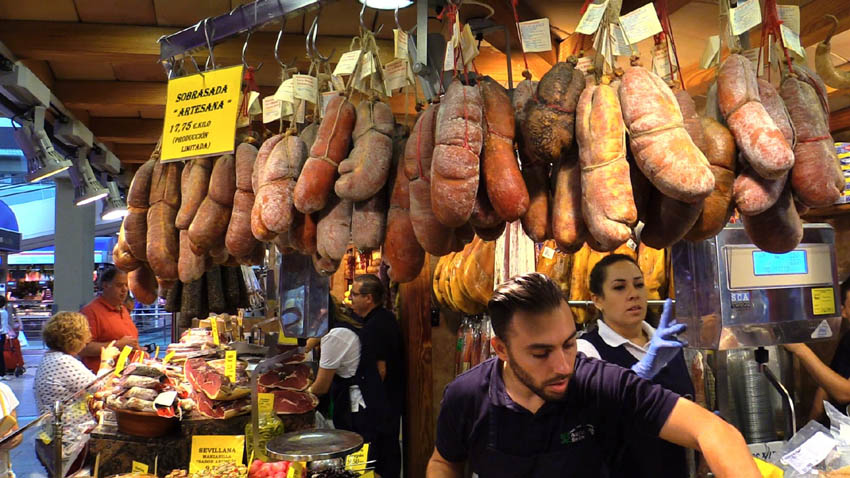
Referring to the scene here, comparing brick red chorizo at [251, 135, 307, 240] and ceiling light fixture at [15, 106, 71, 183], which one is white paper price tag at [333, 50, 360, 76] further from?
ceiling light fixture at [15, 106, 71, 183]

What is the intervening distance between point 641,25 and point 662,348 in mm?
1722

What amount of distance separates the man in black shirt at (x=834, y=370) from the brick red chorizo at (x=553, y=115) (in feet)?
11.2

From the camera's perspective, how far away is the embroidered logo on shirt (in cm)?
232

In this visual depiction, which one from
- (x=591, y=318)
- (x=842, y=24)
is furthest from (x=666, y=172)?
(x=591, y=318)

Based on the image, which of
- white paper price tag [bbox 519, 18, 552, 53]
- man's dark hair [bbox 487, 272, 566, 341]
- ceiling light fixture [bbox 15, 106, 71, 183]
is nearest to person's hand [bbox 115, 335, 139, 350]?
ceiling light fixture [bbox 15, 106, 71, 183]

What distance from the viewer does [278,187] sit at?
2059mm

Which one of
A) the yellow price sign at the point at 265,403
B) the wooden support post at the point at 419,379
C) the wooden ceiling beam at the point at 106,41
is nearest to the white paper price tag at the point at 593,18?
the wooden ceiling beam at the point at 106,41

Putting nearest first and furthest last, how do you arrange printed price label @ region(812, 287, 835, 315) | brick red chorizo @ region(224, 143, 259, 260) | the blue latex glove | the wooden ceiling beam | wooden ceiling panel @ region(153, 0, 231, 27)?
1. brick red chorizo @ region(224, 143, 259, 260)
2. the blue latex glove
3. printed price label @ region(812, 287, 835, 315)
4. wooden ceiling panel @ region(153, 0, 231, 27)
5. the wooden ceiling beam

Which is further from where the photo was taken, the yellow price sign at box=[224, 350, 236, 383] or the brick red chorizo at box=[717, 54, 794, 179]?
the yellow price sign at box=[224, 350, 236, 383]

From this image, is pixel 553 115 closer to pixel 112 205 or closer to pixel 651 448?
pixel 651 448

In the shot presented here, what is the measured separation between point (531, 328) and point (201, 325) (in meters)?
4.71

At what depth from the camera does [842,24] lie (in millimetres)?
3135

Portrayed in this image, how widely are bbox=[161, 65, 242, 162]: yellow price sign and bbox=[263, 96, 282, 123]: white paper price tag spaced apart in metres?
0.10

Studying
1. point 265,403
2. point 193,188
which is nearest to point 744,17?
point 193,188
